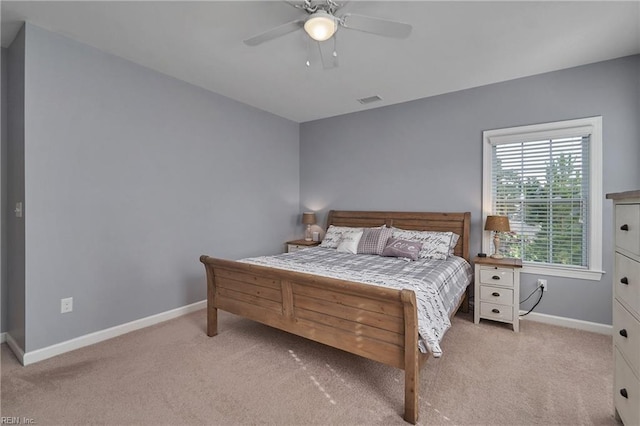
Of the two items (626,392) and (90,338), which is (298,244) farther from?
(626,392)

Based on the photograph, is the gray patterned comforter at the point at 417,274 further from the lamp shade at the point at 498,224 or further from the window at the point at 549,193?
the window at the point at 549,193

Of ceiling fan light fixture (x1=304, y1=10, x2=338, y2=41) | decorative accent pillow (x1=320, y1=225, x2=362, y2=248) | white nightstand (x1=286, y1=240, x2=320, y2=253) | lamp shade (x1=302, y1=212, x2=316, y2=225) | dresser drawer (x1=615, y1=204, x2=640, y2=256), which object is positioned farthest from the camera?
lamp shade (x1=302, y1=212, x2=316, y2=225)

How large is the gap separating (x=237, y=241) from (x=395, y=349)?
2853 millimetres

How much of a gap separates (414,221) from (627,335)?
2514 mm

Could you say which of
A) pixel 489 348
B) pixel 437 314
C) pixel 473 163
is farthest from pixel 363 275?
pixel 473 163

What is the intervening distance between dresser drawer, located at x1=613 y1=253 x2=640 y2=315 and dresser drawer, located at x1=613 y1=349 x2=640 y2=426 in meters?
0.34

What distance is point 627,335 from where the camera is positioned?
156 centimetres

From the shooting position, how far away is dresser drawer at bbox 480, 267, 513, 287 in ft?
10.1

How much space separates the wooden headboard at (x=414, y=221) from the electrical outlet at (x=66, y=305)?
10.6 ft

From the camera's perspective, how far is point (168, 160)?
131 inches

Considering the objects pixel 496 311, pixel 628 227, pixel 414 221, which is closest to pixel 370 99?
pixel 414 221

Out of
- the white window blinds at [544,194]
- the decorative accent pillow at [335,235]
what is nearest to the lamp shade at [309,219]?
the decorative accent pillow at [335,235]

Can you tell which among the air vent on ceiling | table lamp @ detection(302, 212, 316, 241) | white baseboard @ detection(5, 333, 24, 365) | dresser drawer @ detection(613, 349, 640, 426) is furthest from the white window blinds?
white baseboard @ detection(5, 333, 24, 365)

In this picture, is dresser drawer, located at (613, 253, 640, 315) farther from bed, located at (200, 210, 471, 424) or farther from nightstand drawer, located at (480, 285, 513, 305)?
nightstand drawer, located at (480, 285, 513, 305)
